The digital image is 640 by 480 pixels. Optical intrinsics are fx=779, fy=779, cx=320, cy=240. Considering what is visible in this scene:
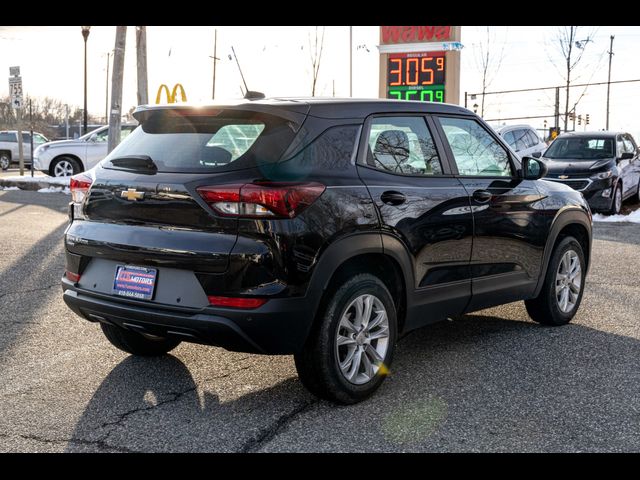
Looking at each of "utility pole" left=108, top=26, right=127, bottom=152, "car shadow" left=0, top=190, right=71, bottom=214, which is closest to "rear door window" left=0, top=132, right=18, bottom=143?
"car shadow" left=0, top=190, right=71, bottom=214

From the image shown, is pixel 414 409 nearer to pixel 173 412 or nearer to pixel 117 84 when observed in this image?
pixel 173 412

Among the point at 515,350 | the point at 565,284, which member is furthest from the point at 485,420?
the point at 565,284

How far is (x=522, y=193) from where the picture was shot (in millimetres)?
5668

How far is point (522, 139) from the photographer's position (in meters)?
21.4

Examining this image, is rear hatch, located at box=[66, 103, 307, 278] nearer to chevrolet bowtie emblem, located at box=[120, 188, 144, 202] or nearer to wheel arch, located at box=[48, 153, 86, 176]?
chevrolet bowtie emblem, located at box=[120, 188, 144, 202]

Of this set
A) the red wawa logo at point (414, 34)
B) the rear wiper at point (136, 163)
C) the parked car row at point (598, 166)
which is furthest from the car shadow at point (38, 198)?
the rear wiper at point (136, 163)

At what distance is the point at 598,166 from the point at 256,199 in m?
12.5

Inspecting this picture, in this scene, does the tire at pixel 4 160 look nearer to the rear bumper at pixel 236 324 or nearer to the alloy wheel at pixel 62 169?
the alloy wheel at pixel 62 169

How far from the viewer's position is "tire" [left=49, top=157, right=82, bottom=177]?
21297 millimetres

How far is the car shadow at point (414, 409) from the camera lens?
3.79 metres

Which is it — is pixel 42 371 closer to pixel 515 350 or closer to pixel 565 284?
pixel 515 350

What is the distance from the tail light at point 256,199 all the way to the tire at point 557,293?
2.91 meters
